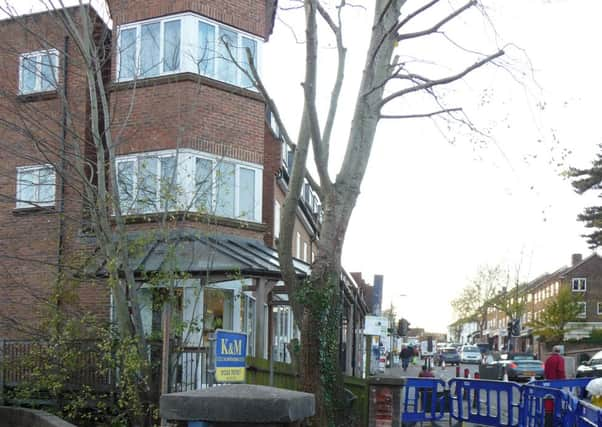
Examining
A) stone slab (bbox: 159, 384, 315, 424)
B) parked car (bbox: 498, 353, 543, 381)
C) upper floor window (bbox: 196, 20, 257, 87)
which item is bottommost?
parked car (bbox: 498, 353, 543, 381)

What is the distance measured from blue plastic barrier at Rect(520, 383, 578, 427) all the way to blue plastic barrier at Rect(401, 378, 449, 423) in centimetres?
182

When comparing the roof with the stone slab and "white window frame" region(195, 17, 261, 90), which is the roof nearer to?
"white window frame" region(195, 17, 261, 90)

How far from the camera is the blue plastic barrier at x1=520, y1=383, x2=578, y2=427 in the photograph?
12266 millimetres

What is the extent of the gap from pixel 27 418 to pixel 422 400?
7839mm

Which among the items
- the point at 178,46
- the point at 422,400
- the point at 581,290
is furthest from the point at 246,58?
the point at 581,290

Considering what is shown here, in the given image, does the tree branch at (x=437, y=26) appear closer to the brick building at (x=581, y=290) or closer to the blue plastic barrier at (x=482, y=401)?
the blue plastic barrier at (x=482, y=401)

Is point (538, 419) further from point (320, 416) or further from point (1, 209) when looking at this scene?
point (1, 209)

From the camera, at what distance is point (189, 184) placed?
680 inches

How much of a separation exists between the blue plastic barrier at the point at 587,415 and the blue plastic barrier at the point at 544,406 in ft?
0.86

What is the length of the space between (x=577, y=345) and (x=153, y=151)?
205ft

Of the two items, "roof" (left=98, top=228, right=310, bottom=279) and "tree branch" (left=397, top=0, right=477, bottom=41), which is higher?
"tree branch" (left=397, top=0, right=477, bottom=41)

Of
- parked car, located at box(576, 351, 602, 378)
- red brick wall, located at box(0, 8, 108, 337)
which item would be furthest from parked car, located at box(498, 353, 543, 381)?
red brick wall, located at box(0, 8, 108, 337)

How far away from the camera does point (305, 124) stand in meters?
12.6

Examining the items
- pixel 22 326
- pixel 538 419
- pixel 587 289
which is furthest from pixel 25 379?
pixel 587 289
